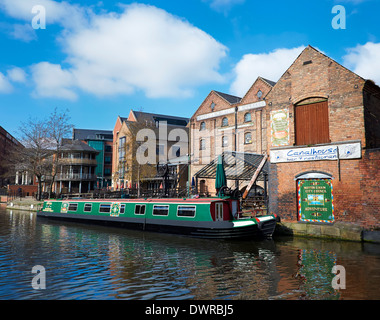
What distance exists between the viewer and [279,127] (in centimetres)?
1691

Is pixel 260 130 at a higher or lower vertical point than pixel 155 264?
→ higher

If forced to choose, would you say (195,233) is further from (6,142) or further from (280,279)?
(6,142)

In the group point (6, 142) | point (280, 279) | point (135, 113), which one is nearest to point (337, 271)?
point (280, 279)

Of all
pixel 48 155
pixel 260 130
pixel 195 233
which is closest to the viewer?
pixel 195 233

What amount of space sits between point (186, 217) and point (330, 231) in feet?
23.4

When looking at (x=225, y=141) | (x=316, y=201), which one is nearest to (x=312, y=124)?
(x=316, y=201)

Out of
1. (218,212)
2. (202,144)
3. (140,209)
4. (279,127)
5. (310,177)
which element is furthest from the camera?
(202,144)

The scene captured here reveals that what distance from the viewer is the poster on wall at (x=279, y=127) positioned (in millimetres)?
16609

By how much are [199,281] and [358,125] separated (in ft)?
35.7

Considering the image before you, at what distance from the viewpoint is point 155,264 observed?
10.3 m

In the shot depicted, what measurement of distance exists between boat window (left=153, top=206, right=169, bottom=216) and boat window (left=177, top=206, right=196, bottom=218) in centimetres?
96

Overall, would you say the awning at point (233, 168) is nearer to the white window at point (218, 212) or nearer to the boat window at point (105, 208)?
the boat window at point (105, 208)

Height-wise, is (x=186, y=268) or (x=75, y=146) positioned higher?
(x=75, y=146)

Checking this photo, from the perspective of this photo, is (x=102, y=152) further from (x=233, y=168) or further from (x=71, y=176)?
(x=233, y=168)
